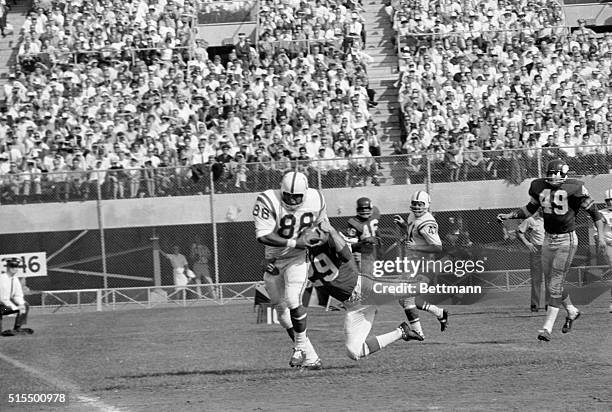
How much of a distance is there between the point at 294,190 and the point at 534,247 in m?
8.62

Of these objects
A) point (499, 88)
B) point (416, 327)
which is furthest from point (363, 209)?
point (499, 88)

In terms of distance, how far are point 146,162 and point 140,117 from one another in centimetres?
167

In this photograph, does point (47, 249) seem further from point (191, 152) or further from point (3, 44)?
point (3, 44)

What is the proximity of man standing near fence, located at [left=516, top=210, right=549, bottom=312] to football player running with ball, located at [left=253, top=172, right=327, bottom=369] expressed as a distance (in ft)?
24.3

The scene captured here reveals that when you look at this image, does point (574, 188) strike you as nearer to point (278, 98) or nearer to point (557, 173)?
point (557, 173)

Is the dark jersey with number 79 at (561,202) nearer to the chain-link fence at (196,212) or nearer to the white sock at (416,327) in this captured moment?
the white sock at (416,327)

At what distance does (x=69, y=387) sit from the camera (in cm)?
1154

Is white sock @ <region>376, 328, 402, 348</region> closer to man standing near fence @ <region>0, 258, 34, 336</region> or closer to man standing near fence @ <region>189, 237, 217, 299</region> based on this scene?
man standing near fence @ <region>0, 258, 34, 336</region>

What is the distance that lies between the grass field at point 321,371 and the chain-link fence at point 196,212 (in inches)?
207

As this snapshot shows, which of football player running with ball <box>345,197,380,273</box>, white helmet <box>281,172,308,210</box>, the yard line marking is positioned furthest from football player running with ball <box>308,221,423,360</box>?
football player running with ball <box>345,197,380,273</box>

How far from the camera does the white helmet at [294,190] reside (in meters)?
11.8

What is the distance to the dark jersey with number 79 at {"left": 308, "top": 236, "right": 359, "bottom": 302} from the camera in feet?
38.7

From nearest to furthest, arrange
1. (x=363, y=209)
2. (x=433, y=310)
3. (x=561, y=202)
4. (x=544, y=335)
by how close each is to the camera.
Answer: (x=544, y=335) → (x=561, y=202) → (x=433, y=310) → (x=363, y=209)

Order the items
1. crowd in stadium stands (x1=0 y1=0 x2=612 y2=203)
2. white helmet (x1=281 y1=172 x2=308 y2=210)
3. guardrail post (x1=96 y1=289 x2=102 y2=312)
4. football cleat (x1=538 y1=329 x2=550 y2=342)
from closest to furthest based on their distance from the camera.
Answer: white helmet (x1=281 y1=172 x2=308 y2=210) → football cleat (x1=538 y1=329 x2=550 y2=342) → crowd in stadium stands (x1=0 y1=0 x2=612 y2=203) → guardrail post (x1=96 y1=289 x2=102 y2=312)
